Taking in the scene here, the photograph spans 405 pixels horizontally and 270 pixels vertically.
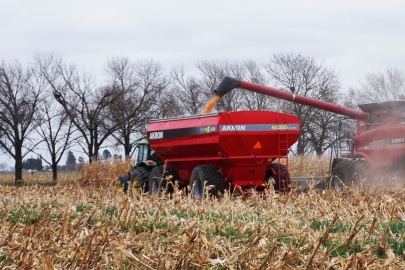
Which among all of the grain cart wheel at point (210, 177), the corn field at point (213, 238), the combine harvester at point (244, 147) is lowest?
the corn field at point (213, 238)

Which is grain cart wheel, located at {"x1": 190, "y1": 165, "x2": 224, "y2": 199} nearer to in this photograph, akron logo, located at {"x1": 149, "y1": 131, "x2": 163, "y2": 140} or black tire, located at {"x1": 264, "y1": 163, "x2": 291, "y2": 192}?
black tire, located at {"x1": 264, "y1": 163, "x2": 291, "y2": 192}

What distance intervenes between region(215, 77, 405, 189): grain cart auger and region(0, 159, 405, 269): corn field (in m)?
6.21

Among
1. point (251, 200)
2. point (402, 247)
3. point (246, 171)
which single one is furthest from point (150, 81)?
point (402, 247)

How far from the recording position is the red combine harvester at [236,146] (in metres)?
13.8

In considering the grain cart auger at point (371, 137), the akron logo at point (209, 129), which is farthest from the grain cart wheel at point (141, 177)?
the akron logo at point (209, 129)

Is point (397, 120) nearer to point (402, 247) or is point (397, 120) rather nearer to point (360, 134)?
point (360, 134)

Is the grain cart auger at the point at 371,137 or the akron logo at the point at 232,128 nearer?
the akron logo at the point at 232,128

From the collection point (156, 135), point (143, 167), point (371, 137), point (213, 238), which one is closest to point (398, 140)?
point (371, 137)

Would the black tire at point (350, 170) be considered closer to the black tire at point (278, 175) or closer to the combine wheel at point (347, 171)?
the combine wheel at point (347, 171)

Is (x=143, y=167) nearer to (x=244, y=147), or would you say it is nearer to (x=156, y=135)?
(x=156, y=135)

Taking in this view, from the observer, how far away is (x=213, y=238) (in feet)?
18.3

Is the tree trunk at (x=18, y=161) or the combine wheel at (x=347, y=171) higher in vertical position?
the tree trunk at (x=18, y=161)

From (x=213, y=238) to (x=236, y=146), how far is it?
8375 millimetres

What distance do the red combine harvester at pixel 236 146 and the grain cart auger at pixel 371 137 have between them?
2.05 metres
